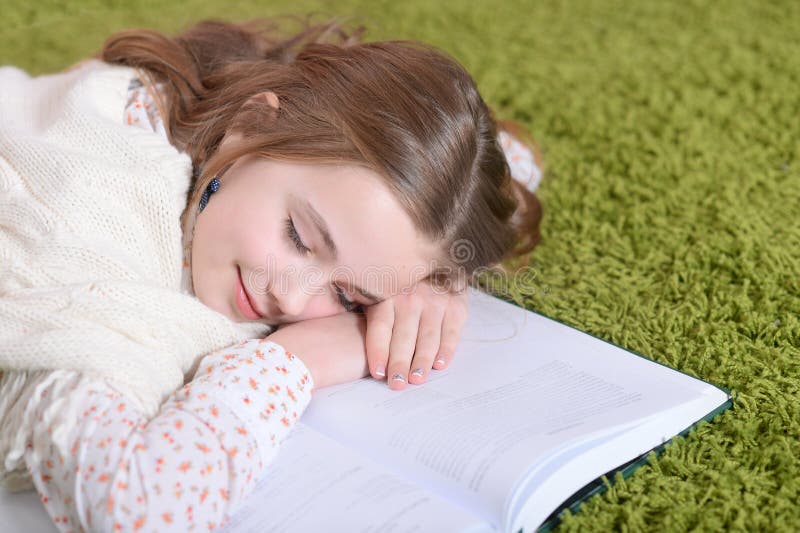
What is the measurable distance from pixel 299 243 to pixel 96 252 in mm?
238

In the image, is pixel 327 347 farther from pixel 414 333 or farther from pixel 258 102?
pixel 258 102

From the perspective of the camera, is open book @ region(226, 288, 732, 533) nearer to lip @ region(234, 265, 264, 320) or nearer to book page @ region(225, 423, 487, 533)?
book page @ region(225, 423, 487, 533)

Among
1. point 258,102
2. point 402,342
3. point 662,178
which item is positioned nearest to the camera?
point 402,342

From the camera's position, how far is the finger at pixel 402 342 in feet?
3.10

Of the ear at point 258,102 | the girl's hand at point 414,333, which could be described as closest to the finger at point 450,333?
the girl's hand at point 414,333

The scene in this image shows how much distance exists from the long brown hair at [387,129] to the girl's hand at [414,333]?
45 mm

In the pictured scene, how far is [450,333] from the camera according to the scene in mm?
1025

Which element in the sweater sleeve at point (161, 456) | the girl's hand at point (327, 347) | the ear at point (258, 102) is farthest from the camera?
the ear at point (258, 102)

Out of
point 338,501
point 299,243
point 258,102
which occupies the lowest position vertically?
point 338,501

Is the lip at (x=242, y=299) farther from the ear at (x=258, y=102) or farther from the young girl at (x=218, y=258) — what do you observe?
the ear at (x=258, y=102)

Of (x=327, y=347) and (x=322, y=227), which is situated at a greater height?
(x=322, y=227)

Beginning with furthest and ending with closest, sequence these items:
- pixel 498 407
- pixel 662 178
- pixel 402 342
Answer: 1. pixel 662 178
2. pixel 402 342
3. pixel 498 407

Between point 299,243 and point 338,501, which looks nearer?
point 338,501

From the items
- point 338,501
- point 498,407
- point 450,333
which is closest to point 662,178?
point 450,333
